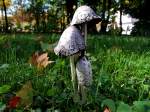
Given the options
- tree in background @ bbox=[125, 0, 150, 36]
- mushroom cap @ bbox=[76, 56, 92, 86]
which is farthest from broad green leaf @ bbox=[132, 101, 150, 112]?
tree in background @ bbox=[125, 0, 150, 36]

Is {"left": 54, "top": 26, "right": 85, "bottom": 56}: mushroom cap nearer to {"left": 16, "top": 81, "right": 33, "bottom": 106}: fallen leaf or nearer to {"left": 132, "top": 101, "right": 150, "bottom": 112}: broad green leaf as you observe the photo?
{"left": 16, "top": 81, "right": 33, "bottom": 106}: fallen leaf

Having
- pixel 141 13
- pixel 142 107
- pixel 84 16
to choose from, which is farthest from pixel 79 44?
pixel 141 13

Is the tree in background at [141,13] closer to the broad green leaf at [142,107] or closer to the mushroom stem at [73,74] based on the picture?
the mushroom stem at [73,74]

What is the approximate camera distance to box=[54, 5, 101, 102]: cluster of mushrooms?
2.11 m

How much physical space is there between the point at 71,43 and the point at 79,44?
0.05 m

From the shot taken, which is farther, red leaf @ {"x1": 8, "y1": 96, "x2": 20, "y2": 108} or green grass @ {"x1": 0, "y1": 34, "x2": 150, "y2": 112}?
green grass @ {"x1": 0, "y1": 34, "x2": 150, "y2": 112}

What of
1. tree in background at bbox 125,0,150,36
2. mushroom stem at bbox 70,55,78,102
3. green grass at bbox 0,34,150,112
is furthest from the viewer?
tree in background at bbox 125,0,150,36

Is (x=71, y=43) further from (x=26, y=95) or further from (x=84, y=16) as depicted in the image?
(x=26, y=95)

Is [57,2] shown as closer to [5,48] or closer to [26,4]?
[26,4]

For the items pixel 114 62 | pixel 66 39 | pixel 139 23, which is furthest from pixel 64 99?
pixel 139 23

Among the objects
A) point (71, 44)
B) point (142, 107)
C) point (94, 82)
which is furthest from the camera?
point (94, 82)

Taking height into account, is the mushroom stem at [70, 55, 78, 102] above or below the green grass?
above

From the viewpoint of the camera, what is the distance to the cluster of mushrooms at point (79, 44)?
6.93 feet

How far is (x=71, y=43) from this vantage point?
2113 millimetres
